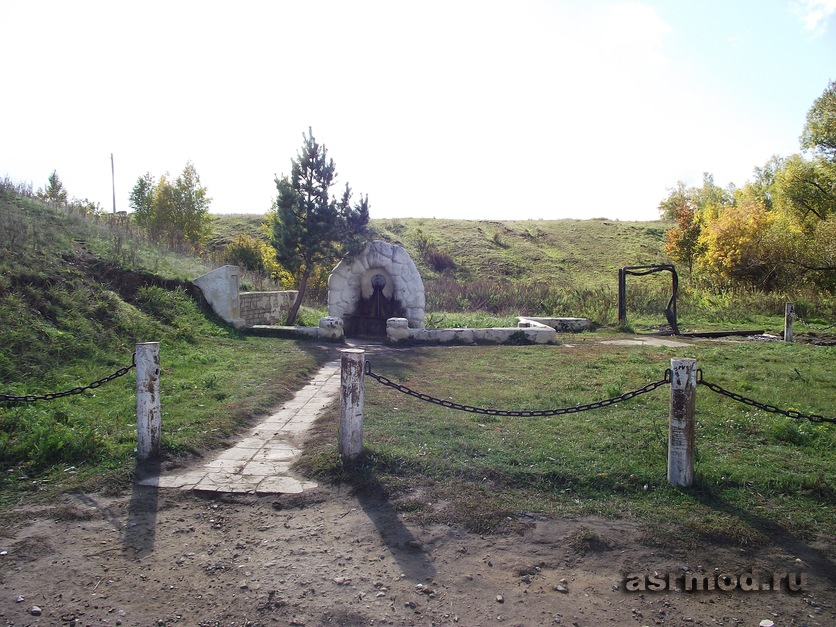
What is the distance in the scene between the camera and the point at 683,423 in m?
4.72

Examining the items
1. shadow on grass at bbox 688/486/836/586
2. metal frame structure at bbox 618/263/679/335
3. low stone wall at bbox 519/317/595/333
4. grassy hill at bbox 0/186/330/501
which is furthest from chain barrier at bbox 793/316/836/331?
shadow on grass at bbox 688/486/836/586

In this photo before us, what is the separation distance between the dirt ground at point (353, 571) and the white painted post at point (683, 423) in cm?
85

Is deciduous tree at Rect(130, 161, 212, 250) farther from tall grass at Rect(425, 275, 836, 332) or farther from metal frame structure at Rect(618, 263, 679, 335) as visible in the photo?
metal frame structure at Rect(618, 263, 679, 335)

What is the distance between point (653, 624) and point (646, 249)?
44.6 m

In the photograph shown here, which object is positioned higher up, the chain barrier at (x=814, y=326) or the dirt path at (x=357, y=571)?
the chain barrier at (x=814, y=326)

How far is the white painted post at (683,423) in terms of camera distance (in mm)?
4723

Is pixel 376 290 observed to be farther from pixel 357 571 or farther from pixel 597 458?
pixel 357 571

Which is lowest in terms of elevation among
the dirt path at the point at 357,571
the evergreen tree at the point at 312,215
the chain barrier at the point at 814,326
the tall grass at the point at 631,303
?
the dirt path at the point at 357,571

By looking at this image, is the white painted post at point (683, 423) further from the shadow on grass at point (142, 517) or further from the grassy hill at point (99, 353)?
the grassy hill at point (99, 353)

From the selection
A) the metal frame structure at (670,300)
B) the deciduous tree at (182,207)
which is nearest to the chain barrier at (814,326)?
the metal frame structure at (670,300)

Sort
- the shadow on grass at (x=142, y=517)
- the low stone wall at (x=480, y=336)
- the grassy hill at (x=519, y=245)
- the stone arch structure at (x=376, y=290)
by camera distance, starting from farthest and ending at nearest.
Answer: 1. the grassy hill at (x=519, y=245)
2. the stone arch structure at (x=376, y=290)
3. the low stone wall at (x=480, y=336)
4. the shadow on grass at (x=142, y=517)

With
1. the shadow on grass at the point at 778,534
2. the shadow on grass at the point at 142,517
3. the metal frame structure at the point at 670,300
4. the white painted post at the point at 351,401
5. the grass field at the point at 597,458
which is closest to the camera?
the shadow on grass at the point at 778,534

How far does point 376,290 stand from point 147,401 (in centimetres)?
973

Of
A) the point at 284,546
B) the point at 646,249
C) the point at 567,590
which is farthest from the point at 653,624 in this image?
the point at 646,249
